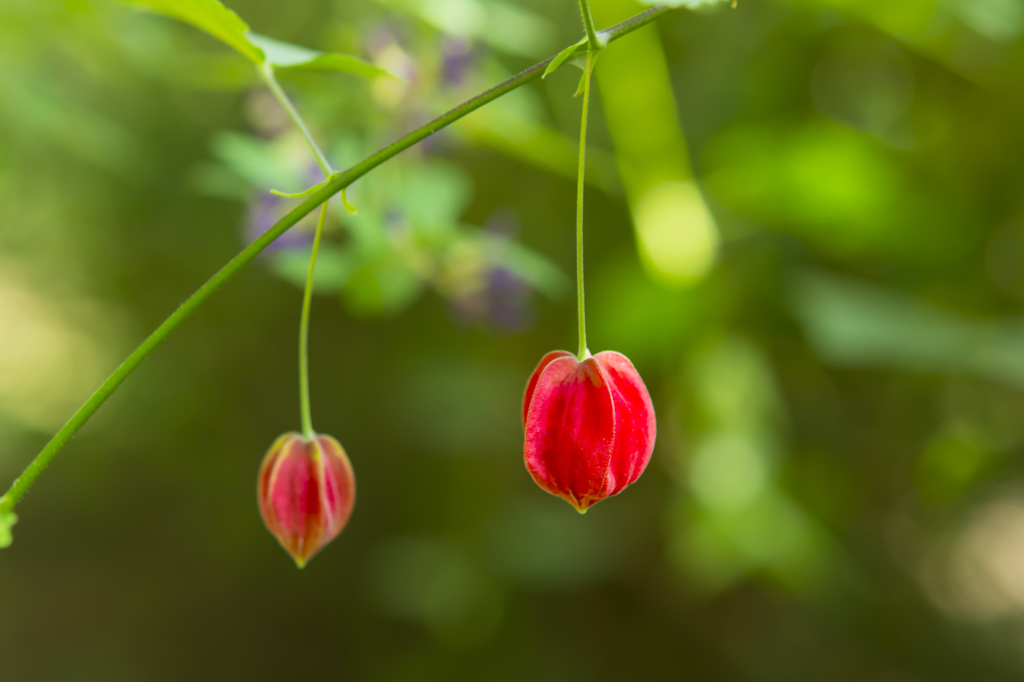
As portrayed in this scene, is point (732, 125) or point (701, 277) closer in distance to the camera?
A: point (701, 277)

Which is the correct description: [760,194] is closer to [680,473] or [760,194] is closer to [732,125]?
[732,125]

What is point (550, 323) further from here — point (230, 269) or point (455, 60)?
point (230, 269)

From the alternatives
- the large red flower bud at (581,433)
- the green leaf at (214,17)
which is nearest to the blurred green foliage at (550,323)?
the green leaf at (214,17)

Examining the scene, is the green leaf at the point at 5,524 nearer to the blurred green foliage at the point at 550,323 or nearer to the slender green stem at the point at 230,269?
the slender green stem at the point at 230,269

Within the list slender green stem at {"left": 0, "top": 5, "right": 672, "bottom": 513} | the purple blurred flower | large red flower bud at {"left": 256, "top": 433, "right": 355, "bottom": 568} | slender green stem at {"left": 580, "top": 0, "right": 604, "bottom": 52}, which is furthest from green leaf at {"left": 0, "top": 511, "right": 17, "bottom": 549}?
the purple blurred flower

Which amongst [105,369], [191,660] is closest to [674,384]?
[191,660]

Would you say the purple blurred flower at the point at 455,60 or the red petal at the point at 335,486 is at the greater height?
the purple blurred flower at the point at 455,60

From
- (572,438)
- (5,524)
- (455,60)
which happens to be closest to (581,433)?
(572,438)
